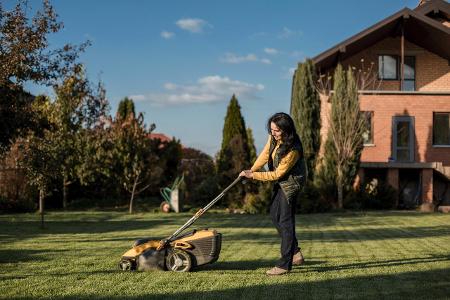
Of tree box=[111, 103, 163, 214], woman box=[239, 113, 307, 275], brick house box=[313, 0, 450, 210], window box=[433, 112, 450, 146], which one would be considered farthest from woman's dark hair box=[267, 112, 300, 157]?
window box=[433, 112, 450, 146]

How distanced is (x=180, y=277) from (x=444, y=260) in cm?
386

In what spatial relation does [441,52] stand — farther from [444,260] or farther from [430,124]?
[444,260]

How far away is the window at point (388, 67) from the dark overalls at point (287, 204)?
21252mm

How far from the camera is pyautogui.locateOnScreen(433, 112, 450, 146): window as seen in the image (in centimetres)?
2481

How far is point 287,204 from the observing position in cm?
730

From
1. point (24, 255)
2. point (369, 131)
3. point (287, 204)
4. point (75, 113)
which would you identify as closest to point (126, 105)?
point (75, 113)

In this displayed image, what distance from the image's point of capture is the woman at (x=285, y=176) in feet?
23.5

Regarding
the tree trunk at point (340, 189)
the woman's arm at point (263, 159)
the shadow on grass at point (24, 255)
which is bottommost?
the shadow on grass at point (24, 255)

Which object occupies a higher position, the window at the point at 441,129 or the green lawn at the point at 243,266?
the window at the point at 441,129

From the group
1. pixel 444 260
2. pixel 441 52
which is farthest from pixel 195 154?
pixel 444 260

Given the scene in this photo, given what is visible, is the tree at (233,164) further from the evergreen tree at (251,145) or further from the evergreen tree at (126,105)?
the evergreen tree at (126,105)

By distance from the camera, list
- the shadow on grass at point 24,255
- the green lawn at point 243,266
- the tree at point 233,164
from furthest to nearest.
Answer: the tree at point 233,164, the shadow on grass at point 24,255, the green lawn at point 243,266

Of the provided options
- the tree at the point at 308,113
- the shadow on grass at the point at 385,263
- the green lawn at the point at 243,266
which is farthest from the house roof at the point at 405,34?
the shadow on grass at the point at 385,263

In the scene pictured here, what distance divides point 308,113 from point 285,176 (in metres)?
15.3
